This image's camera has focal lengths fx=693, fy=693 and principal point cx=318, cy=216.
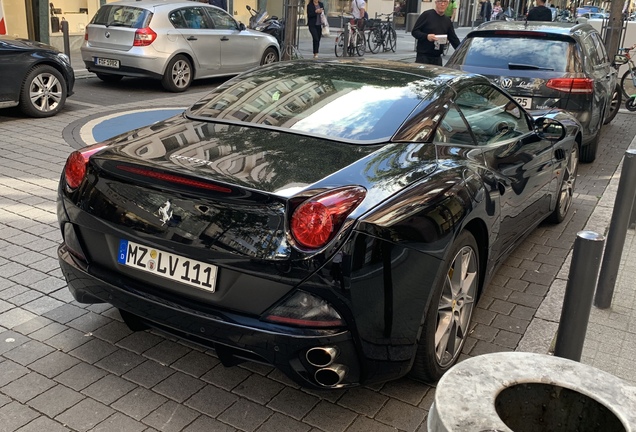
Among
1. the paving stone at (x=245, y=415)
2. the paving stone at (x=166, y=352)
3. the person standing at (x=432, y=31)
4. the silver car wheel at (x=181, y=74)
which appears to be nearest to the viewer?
the paving stone at (x=245, y=415)

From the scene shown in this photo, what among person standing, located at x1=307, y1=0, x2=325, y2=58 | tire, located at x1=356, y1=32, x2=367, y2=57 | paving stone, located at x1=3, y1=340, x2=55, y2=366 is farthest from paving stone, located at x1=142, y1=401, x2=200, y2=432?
tire, located at x1=356, y1=32, x2=367, y2=57

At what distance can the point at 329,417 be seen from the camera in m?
3.14

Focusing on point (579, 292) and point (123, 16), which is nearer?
point (579, 292)

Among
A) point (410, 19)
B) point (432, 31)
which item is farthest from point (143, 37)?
point (410, 19)

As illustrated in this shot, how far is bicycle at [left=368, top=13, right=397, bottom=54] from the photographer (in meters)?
22.4

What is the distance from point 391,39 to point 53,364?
20.9 metres

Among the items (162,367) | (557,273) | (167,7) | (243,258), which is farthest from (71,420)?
(167,7)

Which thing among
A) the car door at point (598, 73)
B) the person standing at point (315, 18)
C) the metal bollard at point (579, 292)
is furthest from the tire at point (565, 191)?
the person standing at point (315, 18)

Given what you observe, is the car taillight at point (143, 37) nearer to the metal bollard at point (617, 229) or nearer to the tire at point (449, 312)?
the metal bollard at point (617, 229)

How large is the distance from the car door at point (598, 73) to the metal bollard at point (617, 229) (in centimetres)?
385

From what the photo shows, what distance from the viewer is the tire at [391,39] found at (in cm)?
2277

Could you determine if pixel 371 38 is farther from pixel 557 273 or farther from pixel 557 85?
pixel 557 273

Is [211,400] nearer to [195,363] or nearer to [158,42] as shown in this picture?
[195,363]

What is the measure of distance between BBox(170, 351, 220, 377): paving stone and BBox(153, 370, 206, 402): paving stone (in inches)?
1.9
